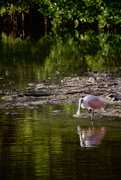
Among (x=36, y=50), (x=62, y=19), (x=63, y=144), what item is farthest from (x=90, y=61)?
(x=62, y=19)

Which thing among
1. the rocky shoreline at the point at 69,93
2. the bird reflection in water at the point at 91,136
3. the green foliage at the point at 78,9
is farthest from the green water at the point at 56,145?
the green foliage at the point at 78,9

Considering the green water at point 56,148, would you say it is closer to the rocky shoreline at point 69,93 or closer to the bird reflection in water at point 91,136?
the bird reflection in water at point 91,136

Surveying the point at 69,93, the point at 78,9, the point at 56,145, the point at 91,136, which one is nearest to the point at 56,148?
the point at 56,145

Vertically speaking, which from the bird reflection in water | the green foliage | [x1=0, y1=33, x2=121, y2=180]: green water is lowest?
the bird reflection in water

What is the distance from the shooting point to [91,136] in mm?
8188

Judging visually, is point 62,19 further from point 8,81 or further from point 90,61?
point 8,81

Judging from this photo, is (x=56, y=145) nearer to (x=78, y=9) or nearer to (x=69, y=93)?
(x=69, y=93)

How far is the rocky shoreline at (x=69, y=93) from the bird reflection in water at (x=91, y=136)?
124 cm

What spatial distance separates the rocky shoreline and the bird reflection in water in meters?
1.24

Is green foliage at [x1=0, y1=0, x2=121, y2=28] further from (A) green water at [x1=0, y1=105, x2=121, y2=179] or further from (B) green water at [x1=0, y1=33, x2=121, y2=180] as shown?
(A) green water at [x1=0, y1=105, x2=121, y2=179]

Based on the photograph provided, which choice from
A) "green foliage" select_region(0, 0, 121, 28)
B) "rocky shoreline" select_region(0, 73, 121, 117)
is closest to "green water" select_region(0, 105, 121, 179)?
"rocky shoreline" select_region(0, 73, 121, 117)

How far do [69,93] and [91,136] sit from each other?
4.10 m

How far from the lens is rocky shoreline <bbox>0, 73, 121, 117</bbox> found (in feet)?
35.9

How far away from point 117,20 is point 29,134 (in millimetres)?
35462
